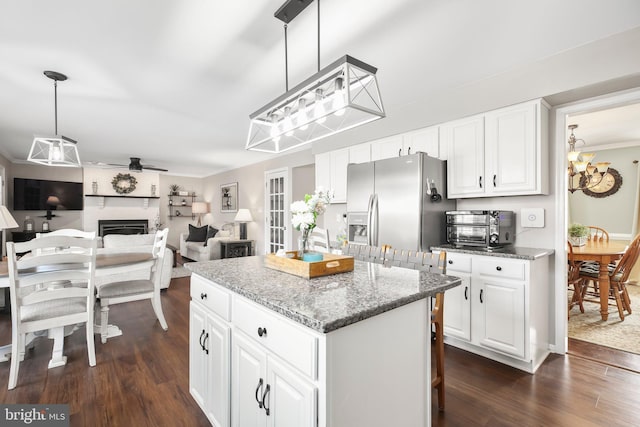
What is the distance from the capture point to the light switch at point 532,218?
103 inches

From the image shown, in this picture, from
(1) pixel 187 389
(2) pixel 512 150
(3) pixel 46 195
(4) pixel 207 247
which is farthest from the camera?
(3) pixel 46 195

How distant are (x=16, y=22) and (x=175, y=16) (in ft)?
3.35

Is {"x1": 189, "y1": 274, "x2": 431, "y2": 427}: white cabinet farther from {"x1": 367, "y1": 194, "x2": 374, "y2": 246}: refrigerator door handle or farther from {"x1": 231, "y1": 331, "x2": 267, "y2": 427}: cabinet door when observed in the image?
{"x1": 367, "y1": 194, "x2": 374, "y2": 246}: refrigerator door handle

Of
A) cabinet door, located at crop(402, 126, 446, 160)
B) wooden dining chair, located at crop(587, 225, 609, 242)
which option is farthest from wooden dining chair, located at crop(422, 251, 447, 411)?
wooden dining chair, located at crop(587, 225, 609, 242)

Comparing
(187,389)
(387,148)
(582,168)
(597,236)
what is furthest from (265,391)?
(597,236)

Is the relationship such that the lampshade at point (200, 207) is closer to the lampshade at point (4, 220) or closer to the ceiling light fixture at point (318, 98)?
the lampshade at point (4, 220)

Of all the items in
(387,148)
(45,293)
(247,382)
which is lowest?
(247,382)

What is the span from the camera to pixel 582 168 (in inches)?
157

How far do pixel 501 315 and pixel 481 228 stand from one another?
27.9 inches

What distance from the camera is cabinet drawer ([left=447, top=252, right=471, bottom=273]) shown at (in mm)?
2545

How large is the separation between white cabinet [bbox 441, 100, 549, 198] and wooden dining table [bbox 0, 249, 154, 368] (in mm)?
3137

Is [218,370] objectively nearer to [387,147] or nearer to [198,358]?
[198,358]

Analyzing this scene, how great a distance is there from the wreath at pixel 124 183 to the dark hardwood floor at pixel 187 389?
A: 6114 mm

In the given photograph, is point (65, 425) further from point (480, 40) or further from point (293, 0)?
point (480, 40)
